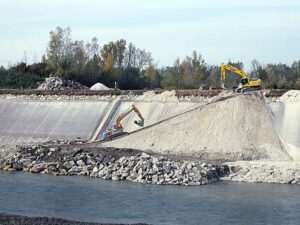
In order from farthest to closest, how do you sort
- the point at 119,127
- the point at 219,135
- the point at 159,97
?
the point at 159,97 → the point at 119,127 → the point at 219,135

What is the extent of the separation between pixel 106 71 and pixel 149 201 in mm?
47206

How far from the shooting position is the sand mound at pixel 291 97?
44.1 m

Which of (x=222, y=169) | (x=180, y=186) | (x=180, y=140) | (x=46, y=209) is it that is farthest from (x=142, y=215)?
(x=180, y=140)

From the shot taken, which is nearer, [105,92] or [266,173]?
[266,173]

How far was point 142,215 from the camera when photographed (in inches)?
1079

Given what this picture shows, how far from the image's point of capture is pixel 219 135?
4219cm

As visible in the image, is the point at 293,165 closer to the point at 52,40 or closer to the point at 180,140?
the point at 180,140

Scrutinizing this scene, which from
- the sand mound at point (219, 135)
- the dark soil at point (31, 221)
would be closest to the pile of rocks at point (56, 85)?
the sand mound at point (219, 135)

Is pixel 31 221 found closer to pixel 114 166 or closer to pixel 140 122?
pixel 114 166

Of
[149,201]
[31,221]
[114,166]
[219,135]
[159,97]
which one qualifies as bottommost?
[149,201]

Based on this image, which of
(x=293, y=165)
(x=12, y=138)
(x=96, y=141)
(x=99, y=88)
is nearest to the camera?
(x=293, y=165)

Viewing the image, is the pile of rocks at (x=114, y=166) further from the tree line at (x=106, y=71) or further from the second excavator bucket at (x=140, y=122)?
the tree line at (x=106, y=71)

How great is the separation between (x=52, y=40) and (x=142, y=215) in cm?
5748

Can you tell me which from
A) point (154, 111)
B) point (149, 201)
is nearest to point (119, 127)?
point (154, 111)
